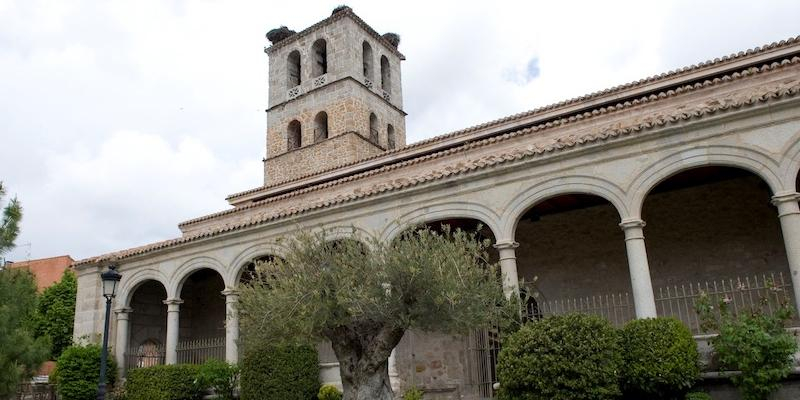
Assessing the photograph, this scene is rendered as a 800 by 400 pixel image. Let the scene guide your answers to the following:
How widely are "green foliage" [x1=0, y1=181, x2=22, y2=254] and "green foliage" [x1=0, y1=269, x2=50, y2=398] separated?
2.05ft

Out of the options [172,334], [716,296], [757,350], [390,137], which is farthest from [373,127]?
[757,350]

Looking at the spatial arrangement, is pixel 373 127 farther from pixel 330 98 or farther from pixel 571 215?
pixel 571 215

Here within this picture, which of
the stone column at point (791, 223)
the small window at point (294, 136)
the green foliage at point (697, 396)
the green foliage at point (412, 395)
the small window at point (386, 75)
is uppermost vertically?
the small window at point (386, 75)

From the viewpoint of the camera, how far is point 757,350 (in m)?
8.84

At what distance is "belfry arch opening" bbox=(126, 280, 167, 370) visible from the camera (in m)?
17.9

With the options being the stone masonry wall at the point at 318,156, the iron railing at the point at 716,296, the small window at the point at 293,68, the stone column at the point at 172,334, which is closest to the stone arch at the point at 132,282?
the stone column at the point at 172,334

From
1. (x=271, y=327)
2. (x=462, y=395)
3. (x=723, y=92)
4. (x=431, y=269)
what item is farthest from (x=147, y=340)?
(x=723, y=92)

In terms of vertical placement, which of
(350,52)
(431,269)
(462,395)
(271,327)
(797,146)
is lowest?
(462,395)

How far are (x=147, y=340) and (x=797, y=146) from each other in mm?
16416

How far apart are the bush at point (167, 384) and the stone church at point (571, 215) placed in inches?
38.6

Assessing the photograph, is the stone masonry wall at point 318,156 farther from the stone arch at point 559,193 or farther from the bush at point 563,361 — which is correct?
the bush at point 563,361

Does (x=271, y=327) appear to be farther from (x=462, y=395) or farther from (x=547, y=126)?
(x=547, y=126)

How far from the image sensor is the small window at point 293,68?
2900 cm

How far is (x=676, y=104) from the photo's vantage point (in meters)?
15.1
